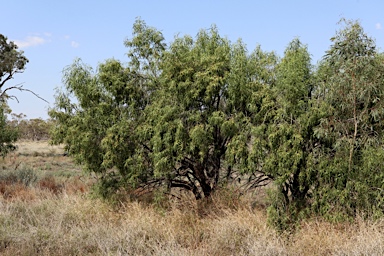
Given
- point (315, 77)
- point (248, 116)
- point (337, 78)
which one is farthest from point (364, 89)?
point (248, 116)

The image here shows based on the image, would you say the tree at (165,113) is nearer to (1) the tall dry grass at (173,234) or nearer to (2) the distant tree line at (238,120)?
(2) the distant tree line at (238,120)

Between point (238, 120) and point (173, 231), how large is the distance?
9.11 feet

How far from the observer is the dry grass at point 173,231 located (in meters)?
7.15

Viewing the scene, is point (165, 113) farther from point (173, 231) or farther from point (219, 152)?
point (173, 231)

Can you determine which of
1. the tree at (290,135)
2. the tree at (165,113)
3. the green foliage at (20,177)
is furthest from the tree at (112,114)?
the green foliage at (20,177)

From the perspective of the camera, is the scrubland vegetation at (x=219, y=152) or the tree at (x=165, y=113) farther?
the tree at (x=165, y=113)

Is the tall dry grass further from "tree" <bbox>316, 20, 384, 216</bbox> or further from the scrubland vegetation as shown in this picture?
"tree" <bbox>316, 20, 384, 216</bbox>

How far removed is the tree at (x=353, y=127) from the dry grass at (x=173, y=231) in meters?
0.52

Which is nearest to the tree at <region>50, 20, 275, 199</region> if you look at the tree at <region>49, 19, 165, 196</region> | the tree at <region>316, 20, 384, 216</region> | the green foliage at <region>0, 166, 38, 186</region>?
the tree at <region>49, 19, 165, 196</region>

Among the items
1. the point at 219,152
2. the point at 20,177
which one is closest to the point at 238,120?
the point at 219,152

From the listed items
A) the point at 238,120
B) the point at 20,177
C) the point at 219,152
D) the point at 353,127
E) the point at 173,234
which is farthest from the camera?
the point at 20,177

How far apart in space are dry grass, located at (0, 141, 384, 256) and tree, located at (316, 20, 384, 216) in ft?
1.71

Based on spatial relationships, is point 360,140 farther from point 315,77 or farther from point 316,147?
point 315,77

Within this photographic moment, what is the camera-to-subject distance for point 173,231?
27.3 feet
